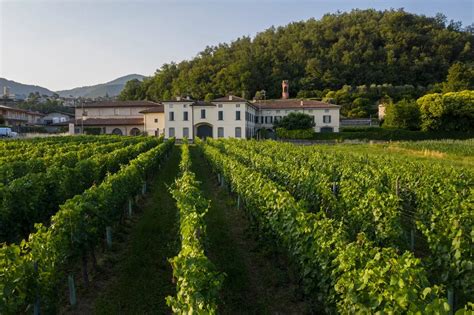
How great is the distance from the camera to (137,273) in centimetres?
799

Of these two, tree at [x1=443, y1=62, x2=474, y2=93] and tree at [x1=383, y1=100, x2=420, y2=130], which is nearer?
tree at [x1=383, y1=100, x2=420, y2=130]

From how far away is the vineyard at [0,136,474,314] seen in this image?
15.0 ft

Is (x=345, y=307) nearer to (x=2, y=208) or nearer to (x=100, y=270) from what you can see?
(x=100, y=270)

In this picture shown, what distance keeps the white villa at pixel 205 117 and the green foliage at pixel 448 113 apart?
482 inches

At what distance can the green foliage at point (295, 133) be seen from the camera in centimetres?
5294

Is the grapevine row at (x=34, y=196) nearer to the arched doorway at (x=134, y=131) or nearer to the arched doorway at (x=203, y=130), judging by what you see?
the arched doorway at (x=203, y=130)

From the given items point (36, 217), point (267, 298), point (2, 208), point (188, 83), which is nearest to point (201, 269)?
point (267, 298)

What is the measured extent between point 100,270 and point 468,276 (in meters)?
6.65

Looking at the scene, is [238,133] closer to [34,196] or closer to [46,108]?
[34,196]

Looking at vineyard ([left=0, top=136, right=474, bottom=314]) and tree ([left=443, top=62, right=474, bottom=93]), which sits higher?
tree ([left=443, top=62, right=474, bottom=93])

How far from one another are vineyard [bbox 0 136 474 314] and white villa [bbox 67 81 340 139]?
43751 mm

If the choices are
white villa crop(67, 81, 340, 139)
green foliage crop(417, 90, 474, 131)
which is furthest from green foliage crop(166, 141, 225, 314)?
green foliage crop(417, 90, 474, 131)

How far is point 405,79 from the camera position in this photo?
9919cm

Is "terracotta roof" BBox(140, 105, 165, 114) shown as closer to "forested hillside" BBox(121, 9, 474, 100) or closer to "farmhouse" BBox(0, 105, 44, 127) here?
"forested hillside" BBox(121, 9, 474, 100)
